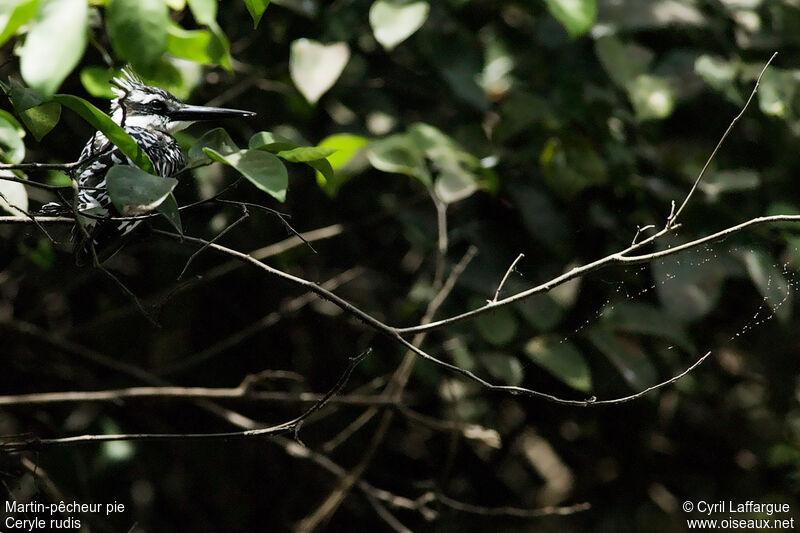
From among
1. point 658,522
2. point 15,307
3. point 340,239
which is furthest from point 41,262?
point 658,522

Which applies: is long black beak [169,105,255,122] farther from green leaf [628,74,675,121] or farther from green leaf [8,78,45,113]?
green leaf [628,74,675,121]

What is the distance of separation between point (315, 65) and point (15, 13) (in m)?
0.94

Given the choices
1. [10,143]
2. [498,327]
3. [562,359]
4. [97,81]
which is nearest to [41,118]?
[10,143]

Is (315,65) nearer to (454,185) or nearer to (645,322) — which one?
(454,185)

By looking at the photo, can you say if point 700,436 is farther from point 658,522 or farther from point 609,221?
point 609,221

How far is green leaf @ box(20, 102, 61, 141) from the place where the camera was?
3.50ft

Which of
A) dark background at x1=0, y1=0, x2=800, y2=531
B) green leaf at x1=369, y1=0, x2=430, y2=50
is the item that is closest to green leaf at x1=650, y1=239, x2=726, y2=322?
dark background at x1=0, y1=0, x2=800, y2=531

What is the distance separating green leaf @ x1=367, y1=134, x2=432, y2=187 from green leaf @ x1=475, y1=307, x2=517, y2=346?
29 cm

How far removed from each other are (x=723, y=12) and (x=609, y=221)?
1.98ft

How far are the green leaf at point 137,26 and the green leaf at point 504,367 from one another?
3.53 ft

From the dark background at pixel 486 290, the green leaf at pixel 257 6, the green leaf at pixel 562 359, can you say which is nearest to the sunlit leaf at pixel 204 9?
the green leaf at pixel 257 6

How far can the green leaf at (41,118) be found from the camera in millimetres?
1065

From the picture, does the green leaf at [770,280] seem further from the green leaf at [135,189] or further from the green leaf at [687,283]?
the green leaf at [135,189]

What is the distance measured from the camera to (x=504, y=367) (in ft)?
5.54
